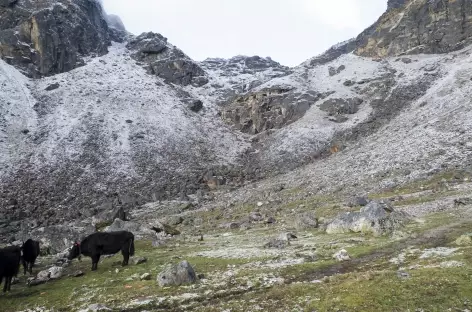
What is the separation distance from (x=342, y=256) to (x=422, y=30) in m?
103

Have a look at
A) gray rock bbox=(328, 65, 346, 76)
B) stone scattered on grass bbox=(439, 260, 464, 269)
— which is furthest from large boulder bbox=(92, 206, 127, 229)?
gray rock bbox=(328, 65, 346, 76)

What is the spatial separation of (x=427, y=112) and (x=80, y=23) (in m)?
101

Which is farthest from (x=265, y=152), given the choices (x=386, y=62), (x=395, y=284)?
(x=395, y=284)

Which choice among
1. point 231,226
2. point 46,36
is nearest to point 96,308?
point 231,226

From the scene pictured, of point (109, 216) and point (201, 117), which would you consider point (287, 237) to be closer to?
point (109, 216)

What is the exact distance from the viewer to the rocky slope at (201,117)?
55.8m

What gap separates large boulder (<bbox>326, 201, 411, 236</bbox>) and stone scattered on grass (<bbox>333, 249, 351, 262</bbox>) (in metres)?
6.52

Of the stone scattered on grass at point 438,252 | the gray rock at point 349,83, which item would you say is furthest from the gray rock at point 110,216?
the gray rock at point 349,83

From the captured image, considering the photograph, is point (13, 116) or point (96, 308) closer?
point (96, 308)

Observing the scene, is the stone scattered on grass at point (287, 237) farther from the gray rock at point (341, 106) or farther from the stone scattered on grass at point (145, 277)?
the gray rock at point (341, 106)

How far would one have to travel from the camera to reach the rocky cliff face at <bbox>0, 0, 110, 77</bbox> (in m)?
97.6

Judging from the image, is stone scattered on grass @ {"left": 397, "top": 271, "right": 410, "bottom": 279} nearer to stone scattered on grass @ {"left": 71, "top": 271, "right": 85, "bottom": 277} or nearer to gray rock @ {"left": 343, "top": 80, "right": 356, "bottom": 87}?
stone scattered on grass @ {"left": 71, "top": 271, "right": 85, "bottom": 277}

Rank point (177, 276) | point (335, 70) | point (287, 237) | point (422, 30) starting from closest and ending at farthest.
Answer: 1. point (177, 276)
2. point (287, 237)
3. point (422, 30)
4. point (335, 70)

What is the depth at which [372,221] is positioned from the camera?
2672 cm
